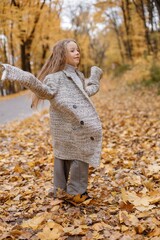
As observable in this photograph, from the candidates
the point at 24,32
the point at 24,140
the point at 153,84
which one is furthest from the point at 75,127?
the point at 24,32

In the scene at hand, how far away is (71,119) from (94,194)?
43.3 inches

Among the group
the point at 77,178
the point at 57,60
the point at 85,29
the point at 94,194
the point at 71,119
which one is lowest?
the point at 94,194

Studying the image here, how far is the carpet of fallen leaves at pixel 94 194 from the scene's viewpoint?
309 cm

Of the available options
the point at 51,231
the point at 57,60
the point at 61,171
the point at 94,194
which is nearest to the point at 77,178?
the point at 61,171

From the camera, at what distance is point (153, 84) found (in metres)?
15.2

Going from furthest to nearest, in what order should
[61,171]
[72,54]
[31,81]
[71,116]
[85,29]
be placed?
1. [85,29]
2. [61,171]
3. [72,54]
4. [71,116]
5. [31,81]

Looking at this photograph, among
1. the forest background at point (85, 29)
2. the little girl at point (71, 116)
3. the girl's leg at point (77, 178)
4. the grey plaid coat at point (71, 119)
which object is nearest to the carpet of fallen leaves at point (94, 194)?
the girl's leg at point (77, 178)

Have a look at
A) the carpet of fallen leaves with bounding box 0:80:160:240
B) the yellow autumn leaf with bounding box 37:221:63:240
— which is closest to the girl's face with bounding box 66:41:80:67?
the carpet of fallen leaves with bounding box 0:80:160:240

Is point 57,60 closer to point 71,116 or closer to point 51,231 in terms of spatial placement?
point 71,116

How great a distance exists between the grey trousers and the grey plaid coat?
0.11 metres

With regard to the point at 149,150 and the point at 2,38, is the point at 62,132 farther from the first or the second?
the point at 2,38

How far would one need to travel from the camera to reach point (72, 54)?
3646mm

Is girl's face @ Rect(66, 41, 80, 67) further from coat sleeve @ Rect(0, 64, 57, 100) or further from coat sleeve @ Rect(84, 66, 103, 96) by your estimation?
coat sleeve @ Rect(84, 66, 103, 96)

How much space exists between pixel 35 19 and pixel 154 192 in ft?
65.8
